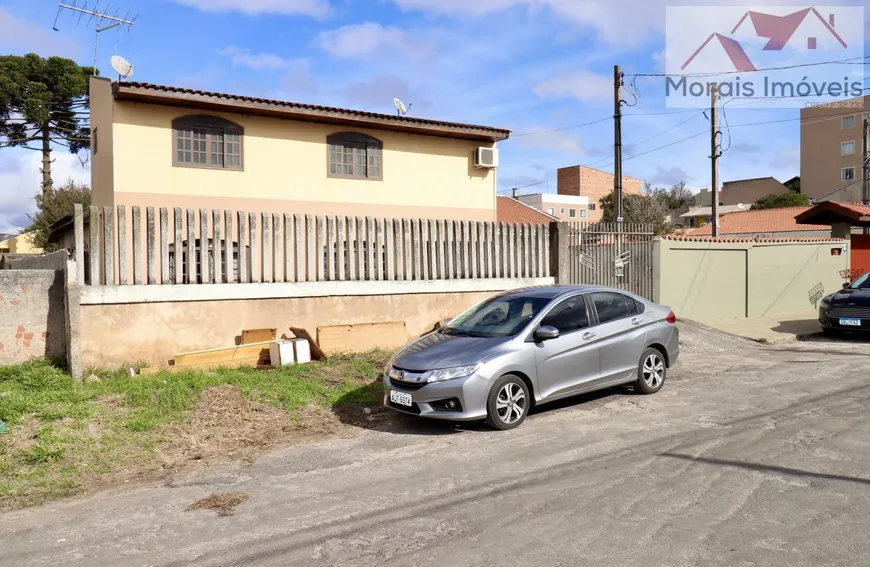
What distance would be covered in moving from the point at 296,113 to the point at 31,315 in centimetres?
900

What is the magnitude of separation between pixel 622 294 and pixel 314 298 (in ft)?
15.3

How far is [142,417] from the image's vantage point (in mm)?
7273

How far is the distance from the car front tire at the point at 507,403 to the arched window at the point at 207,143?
11.3 metres

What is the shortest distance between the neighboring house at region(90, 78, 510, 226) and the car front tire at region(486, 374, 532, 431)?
11.0m

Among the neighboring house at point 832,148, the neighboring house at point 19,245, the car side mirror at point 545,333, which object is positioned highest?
the neighboring house at point 832,148

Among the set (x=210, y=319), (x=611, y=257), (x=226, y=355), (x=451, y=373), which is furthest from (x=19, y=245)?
(x=451, y=373)

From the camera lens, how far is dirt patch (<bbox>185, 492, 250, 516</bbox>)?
5.00 metres

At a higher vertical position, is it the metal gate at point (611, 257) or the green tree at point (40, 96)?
the green tree at point (40, 96)

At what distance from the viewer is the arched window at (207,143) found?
15.5 metres

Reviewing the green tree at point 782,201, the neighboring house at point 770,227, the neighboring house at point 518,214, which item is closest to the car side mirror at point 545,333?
the neighboring house at point 518,214

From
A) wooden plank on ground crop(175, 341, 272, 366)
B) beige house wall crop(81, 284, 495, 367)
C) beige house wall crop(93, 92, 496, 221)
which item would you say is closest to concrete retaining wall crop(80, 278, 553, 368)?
beige house wall crop(81, 284, 495, 367)

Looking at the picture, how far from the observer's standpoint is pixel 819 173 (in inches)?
2591

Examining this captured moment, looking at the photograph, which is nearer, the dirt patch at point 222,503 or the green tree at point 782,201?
the dirt patch at point 222,503

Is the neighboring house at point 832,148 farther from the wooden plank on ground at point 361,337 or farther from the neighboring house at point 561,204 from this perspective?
the wooden plank on ground at point 361,337
